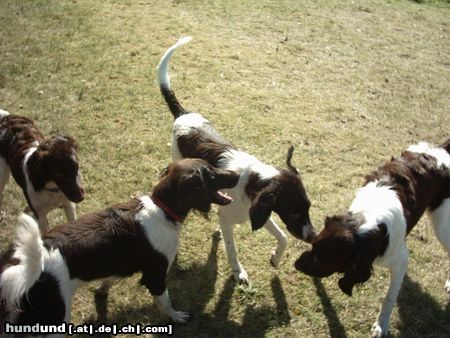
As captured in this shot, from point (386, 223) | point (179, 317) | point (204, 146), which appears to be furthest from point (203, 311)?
point (386, 223)

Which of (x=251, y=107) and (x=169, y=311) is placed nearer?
(x=169, y=311)

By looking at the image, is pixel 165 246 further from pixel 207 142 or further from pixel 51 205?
pixel 51 205

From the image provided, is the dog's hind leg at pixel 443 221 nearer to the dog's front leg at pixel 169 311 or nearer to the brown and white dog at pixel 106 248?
the brown and white dog at pixel 106 248

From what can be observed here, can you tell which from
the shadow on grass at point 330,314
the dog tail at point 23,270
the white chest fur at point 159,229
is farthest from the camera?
the shadow on grass at point 330,314

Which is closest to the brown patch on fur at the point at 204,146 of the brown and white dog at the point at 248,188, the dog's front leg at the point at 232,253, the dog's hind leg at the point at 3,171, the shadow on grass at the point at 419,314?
the brown and white dog at the point at 248,188

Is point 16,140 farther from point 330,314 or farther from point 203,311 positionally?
point 330,314

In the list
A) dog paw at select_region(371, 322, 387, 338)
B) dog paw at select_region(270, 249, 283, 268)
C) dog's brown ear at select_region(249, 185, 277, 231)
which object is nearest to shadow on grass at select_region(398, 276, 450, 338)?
dog paw at select_region(371, 322, 387, 338)

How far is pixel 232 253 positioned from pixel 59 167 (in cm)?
178

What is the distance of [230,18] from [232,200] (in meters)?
6.84

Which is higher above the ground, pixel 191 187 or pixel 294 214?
pixel 191 187

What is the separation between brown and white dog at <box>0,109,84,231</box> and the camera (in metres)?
3.95

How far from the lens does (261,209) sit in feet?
11.9

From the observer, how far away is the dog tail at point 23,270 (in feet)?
9.41

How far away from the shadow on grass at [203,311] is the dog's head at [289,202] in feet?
2.70
